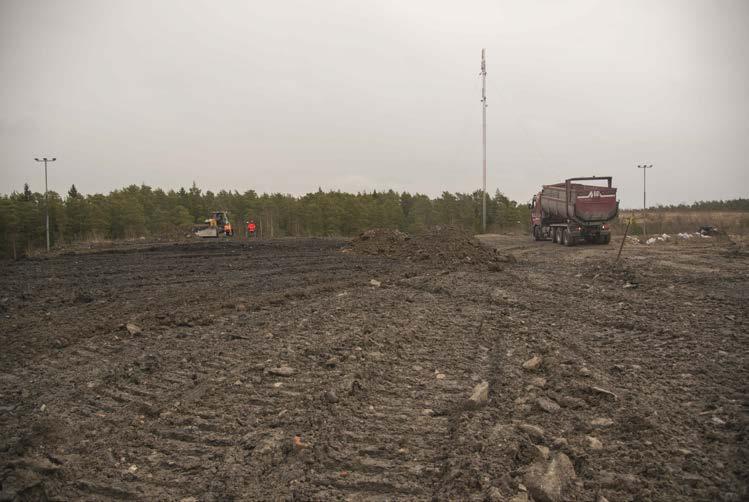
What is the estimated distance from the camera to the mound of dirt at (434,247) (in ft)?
50.3

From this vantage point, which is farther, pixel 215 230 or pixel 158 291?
pixel 215 230

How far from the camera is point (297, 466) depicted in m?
2.92

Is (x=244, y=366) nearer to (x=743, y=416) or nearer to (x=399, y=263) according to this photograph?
(x=743, y=416)

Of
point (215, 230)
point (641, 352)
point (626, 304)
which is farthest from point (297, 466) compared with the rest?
point (215, 230)

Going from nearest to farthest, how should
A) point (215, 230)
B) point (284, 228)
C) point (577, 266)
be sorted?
point (577, 266) → point (215, 230) → point (284, 228)

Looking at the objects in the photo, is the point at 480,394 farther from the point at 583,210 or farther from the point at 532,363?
the point at 583,210

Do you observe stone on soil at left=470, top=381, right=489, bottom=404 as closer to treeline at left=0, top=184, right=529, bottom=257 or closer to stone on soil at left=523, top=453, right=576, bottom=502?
stone on soil at left=523, top=453, right=576, bottom=502

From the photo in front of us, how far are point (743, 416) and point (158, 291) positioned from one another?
9892 mm

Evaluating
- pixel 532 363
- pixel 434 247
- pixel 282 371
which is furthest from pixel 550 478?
pixel 434 247

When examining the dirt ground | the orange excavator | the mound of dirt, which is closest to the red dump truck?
the mound of dirt

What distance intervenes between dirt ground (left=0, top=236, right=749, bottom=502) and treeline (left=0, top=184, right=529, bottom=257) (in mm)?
48515

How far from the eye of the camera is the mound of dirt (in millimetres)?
15320

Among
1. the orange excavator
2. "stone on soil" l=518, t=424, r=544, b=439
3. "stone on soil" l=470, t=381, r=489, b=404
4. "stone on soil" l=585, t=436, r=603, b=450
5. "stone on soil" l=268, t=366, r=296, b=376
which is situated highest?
the orange excavator

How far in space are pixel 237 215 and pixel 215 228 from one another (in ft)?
102
